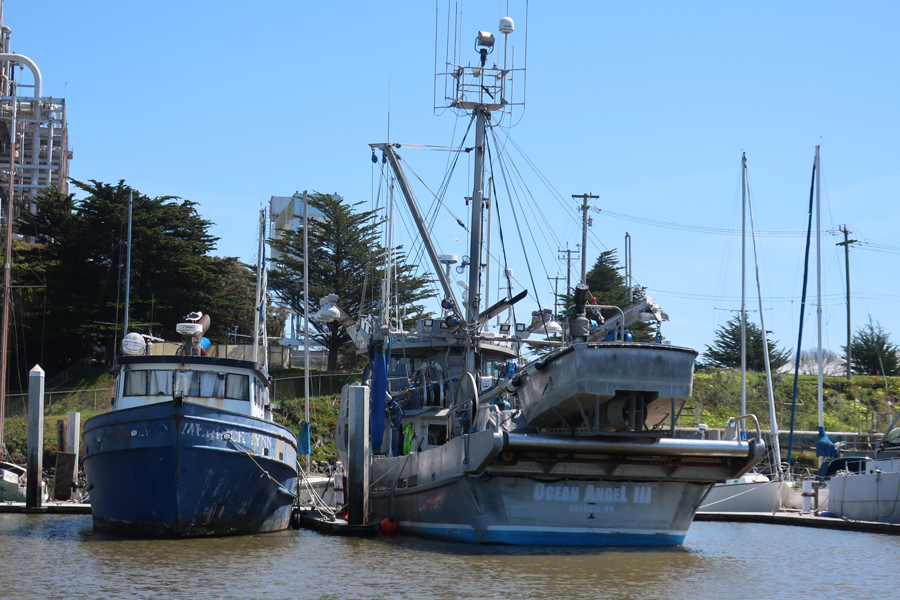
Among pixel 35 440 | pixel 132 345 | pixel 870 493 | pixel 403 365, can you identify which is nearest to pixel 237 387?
pixel 132 345

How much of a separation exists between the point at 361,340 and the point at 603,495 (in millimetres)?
8543

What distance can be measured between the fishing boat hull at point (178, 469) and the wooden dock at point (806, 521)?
13263mm

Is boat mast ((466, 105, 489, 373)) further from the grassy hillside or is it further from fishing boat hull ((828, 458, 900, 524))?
the grassy hillside

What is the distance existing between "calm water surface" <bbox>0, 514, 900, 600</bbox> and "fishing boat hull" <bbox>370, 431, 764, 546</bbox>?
45 centimetres

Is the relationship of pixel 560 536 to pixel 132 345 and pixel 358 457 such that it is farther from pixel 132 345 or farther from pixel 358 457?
pixel 132 345

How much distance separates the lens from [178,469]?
17562mm

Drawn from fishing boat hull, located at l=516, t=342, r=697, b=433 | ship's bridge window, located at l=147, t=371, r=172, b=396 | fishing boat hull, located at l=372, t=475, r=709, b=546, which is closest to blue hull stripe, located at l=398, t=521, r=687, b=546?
fishing boat hull, located at l=372, t=475, r=709, b=546

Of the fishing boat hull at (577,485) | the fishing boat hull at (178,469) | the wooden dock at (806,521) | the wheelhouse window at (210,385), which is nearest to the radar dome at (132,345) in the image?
the wheelhouse window at (210,385)

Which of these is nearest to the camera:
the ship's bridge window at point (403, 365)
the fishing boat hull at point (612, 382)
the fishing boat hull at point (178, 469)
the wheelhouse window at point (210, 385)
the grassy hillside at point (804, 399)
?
the fishing boat hull at point (612, 382)

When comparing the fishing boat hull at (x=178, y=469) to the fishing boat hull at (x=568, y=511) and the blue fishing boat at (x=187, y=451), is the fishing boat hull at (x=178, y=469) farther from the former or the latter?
the fishing boat hull at (x=568, y=511)

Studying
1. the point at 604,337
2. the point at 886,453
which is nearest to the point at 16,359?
the point at 604,337

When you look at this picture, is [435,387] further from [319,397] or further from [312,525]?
[319,397]

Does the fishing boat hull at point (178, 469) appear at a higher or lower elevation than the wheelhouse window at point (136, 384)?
lower

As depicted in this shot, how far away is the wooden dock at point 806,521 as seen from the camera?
875 inches
